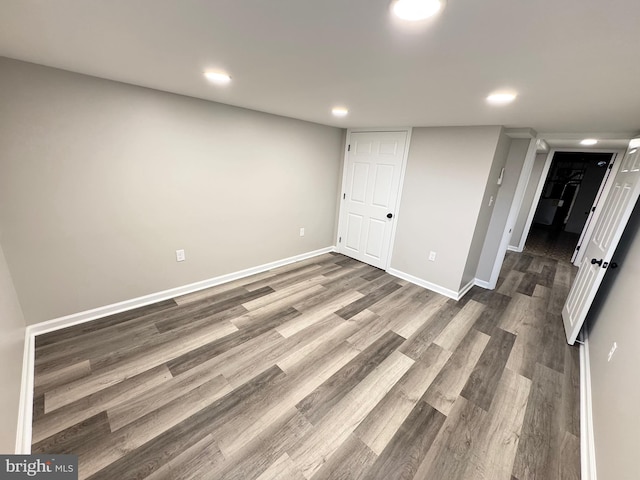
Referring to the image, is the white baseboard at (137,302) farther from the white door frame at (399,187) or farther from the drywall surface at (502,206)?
the drywall surface at (502,206)

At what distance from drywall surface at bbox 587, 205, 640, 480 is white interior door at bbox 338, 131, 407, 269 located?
225 cm

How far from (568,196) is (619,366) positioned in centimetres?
892

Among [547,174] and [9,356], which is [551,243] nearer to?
[547,174]

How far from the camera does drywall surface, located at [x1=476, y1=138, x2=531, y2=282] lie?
3.16 meters

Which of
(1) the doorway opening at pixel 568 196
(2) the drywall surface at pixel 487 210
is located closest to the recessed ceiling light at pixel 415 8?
(2) the drywall surface at pixel 487 210

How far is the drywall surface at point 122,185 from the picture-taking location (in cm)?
185

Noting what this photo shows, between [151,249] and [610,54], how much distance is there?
3.36m

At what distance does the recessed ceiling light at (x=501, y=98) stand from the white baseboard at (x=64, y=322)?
3.04 meters

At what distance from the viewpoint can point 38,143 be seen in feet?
6.07

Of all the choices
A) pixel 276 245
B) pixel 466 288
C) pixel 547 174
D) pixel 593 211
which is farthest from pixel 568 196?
pixel 276 245

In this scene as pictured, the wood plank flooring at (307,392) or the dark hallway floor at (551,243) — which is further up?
the dark hallway floor at (551,243)

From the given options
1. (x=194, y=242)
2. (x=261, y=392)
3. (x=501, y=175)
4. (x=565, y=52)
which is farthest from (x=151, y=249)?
(x=501, y=175)

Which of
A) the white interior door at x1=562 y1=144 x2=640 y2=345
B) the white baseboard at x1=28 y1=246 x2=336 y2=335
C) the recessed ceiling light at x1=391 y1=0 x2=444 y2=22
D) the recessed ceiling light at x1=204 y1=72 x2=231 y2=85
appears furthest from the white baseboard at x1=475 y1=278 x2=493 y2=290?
the recessed ceiling light at x1=204 y1=72 x2=231 y2=85

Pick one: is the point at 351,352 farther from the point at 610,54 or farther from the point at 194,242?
the point at 610,54
